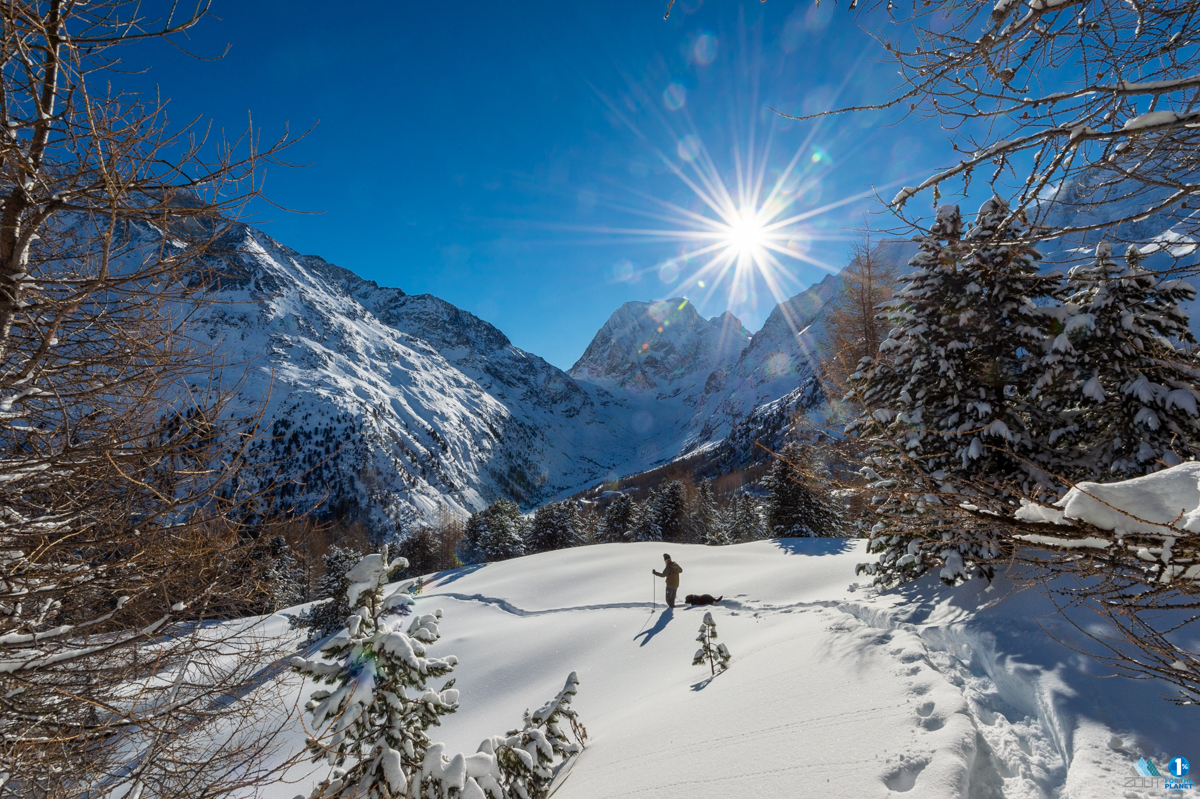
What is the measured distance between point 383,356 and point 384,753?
152 m

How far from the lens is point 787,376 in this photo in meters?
170

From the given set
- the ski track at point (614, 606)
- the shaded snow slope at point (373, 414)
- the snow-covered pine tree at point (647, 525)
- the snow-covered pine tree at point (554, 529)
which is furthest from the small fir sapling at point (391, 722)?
the shaded snow slope at point (373, 414)

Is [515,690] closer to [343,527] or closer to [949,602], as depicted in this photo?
[949,602]

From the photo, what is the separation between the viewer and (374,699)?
3775 mm

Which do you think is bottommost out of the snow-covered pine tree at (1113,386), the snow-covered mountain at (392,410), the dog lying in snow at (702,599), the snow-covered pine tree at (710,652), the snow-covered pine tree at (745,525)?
the snow-covered pine tree at (745,525)

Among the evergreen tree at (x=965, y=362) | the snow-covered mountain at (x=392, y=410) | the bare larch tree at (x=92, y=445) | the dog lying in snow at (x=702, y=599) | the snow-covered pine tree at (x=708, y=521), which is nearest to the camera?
the bare larch tree at (x=92, y=445)

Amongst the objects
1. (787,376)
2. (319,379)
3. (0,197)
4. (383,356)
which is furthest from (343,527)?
(787,376)

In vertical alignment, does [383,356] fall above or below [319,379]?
above

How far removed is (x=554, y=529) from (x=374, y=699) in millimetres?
33499

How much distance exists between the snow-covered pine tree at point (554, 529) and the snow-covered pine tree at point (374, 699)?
32822mm

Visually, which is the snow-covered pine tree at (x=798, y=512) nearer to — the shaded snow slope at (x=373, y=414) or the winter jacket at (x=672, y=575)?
the winter jacket at (x=672, y=575)

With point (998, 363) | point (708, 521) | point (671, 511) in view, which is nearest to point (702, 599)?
point (998, 363)

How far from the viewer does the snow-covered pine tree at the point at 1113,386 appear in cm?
552

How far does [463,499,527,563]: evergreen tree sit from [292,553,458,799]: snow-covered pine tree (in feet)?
99.4
